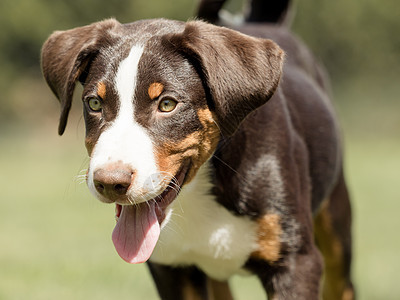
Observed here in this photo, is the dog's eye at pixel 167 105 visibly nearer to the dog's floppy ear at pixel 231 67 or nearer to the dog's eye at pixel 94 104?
the dog's floppy ear at pixel 231 67

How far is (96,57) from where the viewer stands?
380cm

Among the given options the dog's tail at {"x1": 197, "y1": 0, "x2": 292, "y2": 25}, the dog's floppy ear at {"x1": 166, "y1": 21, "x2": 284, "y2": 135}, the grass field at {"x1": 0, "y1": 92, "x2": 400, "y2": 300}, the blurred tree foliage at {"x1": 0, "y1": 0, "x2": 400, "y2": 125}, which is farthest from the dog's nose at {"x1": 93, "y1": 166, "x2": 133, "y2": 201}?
the blurred tree foliage at {"x1": 0, "y1": 0, "x2": 400, "y2": 125}

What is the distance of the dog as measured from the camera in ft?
11.4

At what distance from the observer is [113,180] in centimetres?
321

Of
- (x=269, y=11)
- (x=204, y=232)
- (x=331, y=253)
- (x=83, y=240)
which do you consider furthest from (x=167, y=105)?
(x=83, y=240)

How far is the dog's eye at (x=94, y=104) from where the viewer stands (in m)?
3.62

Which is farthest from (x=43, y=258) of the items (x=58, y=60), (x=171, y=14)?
(x=171, y=14)

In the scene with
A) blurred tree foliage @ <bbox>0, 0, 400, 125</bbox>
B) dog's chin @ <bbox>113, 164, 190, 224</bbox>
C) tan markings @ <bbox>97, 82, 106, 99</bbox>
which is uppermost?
tan markings @ <bbox>97, 82, 106, 99</bbox>

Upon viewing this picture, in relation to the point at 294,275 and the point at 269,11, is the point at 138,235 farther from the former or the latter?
the point at 269,11

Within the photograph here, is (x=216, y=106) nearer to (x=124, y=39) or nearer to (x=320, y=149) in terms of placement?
(x=124, y=39)

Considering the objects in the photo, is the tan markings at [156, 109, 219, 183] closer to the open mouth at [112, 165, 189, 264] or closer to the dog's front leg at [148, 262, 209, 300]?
the open mouth at [112, 165, 189, 264]

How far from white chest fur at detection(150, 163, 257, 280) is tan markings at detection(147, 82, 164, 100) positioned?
625mm

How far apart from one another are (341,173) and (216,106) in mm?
2157

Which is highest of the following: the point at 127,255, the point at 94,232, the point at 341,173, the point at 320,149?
the point at 127,255
